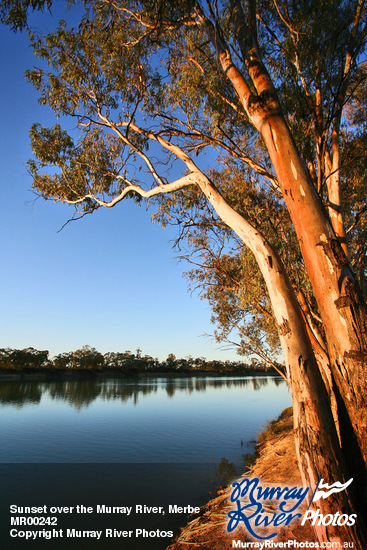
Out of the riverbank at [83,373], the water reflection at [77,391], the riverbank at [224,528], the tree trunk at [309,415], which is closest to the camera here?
the tree trunk at [309,415]

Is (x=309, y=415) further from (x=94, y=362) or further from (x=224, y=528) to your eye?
(x=94, y=362)

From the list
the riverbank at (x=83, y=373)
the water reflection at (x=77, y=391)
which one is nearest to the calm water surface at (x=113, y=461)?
the water reflection at (x=77, y=391)

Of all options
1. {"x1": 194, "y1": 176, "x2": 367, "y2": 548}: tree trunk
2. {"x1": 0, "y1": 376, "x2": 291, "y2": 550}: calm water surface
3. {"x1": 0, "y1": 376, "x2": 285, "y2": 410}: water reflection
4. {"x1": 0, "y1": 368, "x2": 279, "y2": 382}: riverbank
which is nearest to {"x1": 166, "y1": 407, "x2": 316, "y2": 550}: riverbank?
{"x1": 0, "y1": 376, "x2": 291, "y2": 550}: calm water surface

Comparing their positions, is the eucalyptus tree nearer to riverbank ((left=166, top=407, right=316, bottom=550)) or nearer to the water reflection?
riverbank ((left=166, top=407, right=316, bottom=550))

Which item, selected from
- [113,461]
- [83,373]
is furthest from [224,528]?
[83,373]

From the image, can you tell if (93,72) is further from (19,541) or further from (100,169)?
(19,541)

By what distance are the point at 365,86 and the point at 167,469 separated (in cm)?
785

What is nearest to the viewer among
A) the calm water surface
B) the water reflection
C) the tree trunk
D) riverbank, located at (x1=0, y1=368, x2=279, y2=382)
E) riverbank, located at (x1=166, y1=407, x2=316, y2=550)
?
the tree trunk

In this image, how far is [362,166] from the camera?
503 cm

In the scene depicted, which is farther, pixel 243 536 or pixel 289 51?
pixel 289 51

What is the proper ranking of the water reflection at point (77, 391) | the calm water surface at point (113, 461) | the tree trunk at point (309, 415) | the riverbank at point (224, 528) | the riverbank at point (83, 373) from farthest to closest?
the riverbank at point (83, 373) < the water reflection at point (77, 391) < the calm water surface at point (113, 461) < the riverbank at point (224, 528) < the tree trunk at point (309, 415)

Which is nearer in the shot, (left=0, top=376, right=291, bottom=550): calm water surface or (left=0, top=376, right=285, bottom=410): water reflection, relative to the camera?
(left=0, top=376, right=291, bottom=550): calm water surface

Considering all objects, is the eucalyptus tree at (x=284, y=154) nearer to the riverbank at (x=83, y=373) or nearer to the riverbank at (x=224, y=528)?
the riverbank at (x=224, y=528)

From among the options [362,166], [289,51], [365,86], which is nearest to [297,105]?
[289,51]
